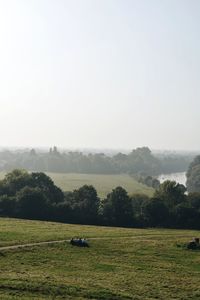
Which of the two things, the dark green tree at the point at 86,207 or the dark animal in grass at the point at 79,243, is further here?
the dark green tree at the point at 86,207

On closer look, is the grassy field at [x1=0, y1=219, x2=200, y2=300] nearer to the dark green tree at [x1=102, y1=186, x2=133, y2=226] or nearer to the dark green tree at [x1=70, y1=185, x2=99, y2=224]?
the dark green tree at [x1=70, y1=185, x2=99, y2=224]

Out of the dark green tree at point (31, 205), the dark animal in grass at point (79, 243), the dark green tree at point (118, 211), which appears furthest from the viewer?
the dark green tree at point (118, 211)

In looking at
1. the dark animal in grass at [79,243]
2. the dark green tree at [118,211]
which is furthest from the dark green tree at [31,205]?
the dark animal in grass at [79,243]

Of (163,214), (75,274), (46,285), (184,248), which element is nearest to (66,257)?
(75,274)

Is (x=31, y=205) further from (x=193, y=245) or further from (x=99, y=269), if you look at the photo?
(x=99, y=269)

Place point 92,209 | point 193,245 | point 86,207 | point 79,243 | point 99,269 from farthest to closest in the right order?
point 86,207, point 92,209, point 193,245, point 79,243, point 99,269

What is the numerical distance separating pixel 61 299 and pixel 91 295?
2.40 meters

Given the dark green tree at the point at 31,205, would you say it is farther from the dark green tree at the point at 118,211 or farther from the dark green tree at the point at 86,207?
the dark green tree at the point at 118,211

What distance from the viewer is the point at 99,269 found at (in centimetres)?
4103

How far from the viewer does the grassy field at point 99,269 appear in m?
33.8

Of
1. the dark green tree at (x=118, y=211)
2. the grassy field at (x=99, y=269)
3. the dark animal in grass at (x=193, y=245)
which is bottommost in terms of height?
the grassy field at (x=99, y=269)

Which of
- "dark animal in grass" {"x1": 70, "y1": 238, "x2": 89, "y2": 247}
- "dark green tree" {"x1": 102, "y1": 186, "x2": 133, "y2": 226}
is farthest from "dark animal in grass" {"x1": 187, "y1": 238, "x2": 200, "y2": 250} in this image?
"dark green tree" {"x1": 102, "y1": 186, "x2": 133, "y2": 226}

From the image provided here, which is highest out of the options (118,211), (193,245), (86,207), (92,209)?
(86,207)

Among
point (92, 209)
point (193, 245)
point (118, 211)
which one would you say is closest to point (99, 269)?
point (193, 245)
